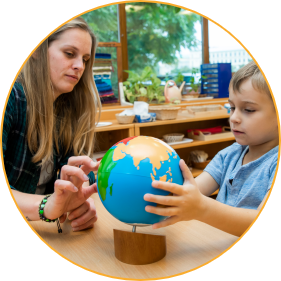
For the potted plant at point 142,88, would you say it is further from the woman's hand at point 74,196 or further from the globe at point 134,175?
the globe at point 134,175

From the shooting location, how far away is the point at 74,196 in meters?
1.16

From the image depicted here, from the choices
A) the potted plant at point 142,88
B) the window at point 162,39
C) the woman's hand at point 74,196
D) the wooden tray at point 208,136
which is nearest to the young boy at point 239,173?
the woman's hand at point 74,196

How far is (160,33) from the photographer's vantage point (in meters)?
3.40

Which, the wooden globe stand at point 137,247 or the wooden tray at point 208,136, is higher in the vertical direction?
the wooden tray at point 208,136

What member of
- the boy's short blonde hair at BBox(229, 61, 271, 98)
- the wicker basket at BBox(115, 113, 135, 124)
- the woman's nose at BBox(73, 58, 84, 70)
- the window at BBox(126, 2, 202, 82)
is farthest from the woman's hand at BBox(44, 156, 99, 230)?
the window at BBox(126, 2, 202, 82)

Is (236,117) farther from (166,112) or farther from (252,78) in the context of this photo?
(166,112)

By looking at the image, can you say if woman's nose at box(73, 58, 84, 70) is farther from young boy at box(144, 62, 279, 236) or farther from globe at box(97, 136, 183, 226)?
young boy at box(144, 62, 279, 236)

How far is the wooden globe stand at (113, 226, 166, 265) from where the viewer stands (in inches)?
38.2

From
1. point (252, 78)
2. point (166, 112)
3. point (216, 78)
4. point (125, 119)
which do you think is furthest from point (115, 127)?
point (216, 78)

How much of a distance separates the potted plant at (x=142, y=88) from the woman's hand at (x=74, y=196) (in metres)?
1.78

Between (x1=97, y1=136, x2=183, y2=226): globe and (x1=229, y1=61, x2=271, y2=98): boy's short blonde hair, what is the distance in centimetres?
47

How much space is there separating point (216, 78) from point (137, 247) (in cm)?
270

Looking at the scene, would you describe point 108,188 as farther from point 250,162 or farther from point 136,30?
point 136,30

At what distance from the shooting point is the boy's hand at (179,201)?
0.84 m
